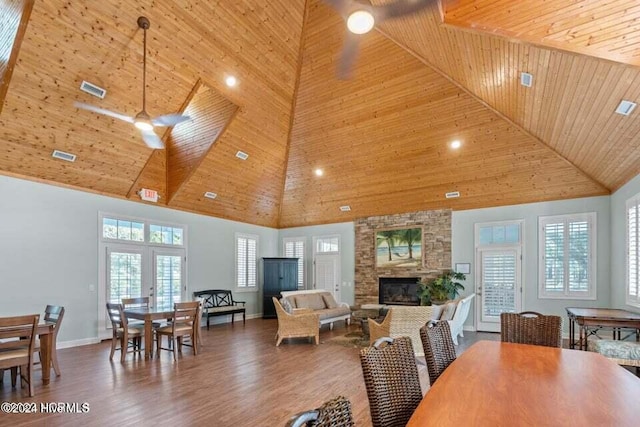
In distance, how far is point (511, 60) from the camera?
4.45 metres

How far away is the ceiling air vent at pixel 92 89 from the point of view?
5.55 metres

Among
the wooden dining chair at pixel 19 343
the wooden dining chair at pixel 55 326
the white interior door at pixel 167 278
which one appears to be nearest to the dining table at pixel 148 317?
the wooden dining chair at pixel 55 326

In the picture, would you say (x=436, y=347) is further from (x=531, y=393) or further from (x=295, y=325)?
(x=295, y=325)

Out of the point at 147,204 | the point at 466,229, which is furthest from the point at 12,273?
the point at 466,229

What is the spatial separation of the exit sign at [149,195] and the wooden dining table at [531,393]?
7862 millimetres

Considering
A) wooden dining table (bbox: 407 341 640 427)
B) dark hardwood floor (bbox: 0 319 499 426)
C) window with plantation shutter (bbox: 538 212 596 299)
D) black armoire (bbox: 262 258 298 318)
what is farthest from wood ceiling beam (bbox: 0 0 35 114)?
window with plantation shutter (bbox: 538 212 596 299)

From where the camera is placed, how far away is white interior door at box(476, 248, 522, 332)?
8.29m

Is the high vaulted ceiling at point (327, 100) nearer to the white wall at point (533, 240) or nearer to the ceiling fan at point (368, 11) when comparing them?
the white wall at point (533, 240)

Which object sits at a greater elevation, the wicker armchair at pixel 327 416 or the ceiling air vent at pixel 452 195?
the ceiling air vent at pixel 452 195

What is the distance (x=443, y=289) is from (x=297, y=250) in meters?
5.09

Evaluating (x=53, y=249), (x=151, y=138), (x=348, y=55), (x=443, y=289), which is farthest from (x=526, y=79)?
(x=53, y=249)

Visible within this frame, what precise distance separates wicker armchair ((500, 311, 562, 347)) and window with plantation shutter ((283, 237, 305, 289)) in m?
8.87

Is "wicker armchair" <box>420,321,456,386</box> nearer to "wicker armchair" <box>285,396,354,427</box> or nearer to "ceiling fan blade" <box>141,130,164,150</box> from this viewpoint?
"wicker armchair" <box>285,396,354,427</box>

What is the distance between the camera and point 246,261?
11125 millimetres
